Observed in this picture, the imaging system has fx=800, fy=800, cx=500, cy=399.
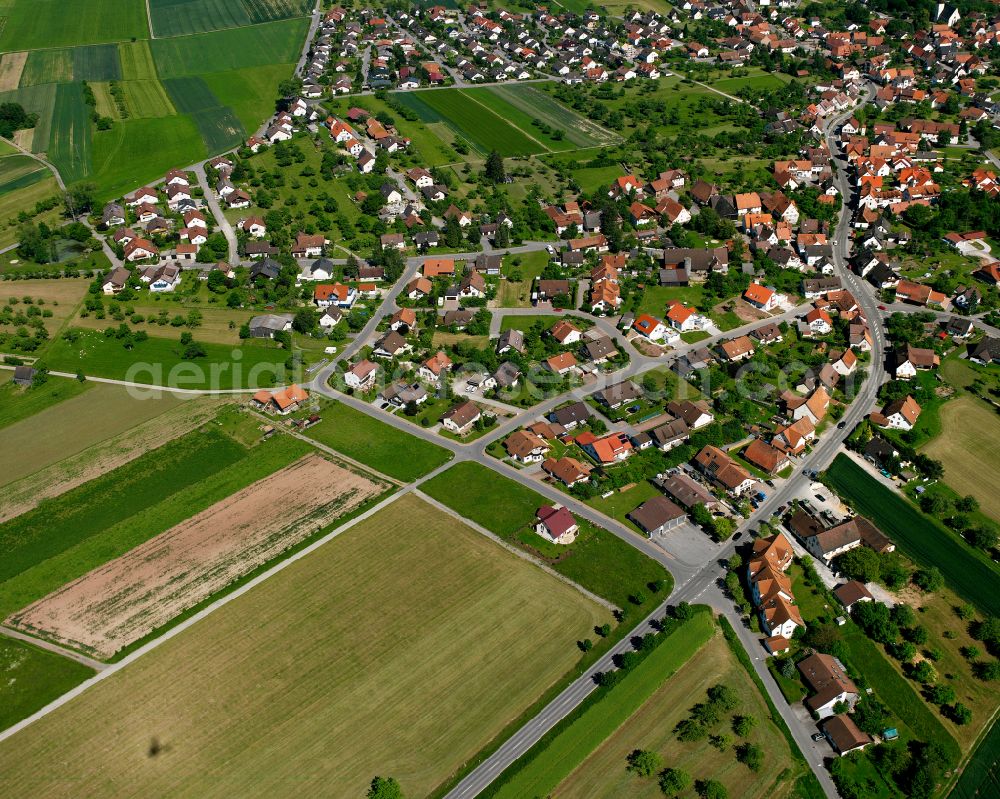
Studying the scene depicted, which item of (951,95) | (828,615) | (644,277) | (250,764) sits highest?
(951,95)

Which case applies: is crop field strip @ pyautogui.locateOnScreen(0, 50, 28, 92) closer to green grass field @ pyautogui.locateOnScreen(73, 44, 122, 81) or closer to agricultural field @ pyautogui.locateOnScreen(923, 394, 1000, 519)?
green grass field @ pyautogui.locateOnScreen(73, 44, 122, 81)

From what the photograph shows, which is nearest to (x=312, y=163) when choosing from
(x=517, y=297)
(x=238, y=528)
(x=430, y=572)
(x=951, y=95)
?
(x=517, y=297)

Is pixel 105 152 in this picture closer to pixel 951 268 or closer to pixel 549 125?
pixel 549 125

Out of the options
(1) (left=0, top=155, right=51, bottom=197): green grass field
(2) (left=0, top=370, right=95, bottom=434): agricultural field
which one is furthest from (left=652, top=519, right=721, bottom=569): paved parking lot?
(1) (left=0, top=155, right=51, bottom=197): green grass field

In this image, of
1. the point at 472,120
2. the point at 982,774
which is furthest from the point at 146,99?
the point at 982,774

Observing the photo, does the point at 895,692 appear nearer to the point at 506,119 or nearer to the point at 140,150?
the point at 506,119
